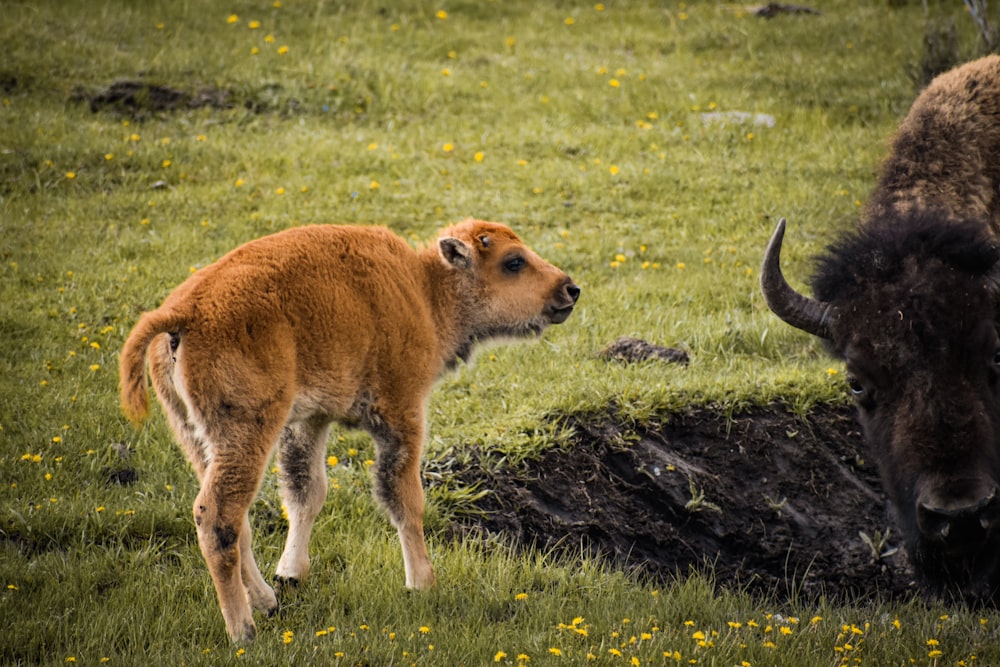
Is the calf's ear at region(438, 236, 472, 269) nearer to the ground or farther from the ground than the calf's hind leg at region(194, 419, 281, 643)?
farther from the ground

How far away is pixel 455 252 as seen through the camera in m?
5.73

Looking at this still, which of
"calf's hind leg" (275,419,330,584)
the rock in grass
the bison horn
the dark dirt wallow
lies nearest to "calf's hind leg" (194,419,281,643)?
"calf's hind leg" (275,419,330,584)

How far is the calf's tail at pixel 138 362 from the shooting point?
4.38 meters

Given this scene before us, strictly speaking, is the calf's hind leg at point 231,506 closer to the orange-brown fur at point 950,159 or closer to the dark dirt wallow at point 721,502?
the dark dirt wallow at point 721,502

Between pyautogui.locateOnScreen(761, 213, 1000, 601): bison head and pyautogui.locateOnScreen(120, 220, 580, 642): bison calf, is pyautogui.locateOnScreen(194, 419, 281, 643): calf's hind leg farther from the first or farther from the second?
pyautogui.locateOnScreen(761, 213, 1000, 601): bison head

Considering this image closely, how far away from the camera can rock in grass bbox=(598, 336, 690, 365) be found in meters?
7.85

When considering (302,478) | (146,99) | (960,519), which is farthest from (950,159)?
(146,99)

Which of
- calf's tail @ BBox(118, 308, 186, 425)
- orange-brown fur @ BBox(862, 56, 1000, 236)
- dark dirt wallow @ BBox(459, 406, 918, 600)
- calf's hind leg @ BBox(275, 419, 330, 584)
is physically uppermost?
orange-brown fur @ BBox(862, 56, 1000, 236)

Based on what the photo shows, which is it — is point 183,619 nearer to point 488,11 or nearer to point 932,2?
point 488,11

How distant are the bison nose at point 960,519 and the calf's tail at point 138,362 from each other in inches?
137

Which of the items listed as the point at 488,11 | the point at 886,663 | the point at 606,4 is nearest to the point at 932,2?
the point at 606,4

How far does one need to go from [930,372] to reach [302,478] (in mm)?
3121

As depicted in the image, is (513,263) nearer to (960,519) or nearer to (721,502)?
(721,502)

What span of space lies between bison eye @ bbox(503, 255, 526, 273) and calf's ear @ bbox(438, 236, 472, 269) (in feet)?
0.70
